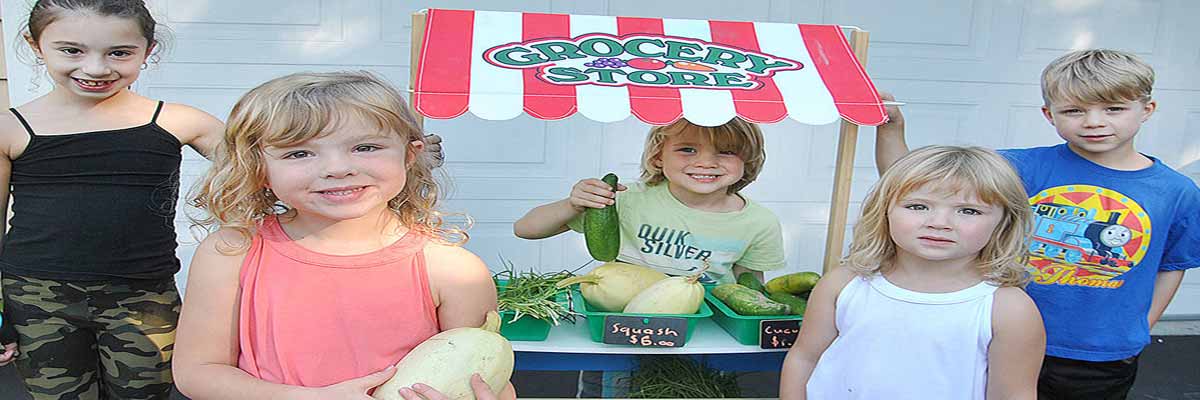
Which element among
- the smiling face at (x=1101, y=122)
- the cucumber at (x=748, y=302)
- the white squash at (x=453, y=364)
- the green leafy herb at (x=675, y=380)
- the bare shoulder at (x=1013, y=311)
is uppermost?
the smiling face at (x=1101, y=122)

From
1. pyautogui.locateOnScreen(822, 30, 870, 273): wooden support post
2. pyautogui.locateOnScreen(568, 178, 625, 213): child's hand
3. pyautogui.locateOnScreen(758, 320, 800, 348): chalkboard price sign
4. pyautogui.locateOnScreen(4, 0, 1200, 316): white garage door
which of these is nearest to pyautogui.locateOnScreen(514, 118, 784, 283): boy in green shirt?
pyautogui.locateOnScreen(568, 178, 625, 213): child's hand

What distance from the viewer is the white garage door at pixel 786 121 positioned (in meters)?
3.90

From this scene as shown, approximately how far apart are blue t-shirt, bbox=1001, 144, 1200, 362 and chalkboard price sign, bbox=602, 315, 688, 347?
40.2 inches

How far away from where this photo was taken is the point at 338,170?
1.51 m

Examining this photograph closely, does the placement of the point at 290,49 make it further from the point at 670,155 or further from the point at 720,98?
the point at 720,98

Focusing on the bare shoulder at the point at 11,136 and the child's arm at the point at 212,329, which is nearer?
the child's arm at the point at 212,329

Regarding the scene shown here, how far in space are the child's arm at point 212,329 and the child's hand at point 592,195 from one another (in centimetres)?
104

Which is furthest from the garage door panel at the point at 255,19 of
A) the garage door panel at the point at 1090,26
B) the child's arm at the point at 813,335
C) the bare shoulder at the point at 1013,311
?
the garage door panel at the point at 1090,26

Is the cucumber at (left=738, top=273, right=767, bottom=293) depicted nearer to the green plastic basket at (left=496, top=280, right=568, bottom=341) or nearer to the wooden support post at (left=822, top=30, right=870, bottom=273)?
the wooden support post at (left=822, top=30, right=870, bottom=273)

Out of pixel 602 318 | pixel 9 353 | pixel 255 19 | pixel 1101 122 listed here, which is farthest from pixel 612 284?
pixel 255 19

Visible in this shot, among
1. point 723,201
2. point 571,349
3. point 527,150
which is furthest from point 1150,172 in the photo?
point 527,150

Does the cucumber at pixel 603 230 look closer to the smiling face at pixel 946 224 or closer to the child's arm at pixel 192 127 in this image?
the smiling face at pixel 946 224

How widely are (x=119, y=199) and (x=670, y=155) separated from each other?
150cm

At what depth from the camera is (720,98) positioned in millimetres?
2088
